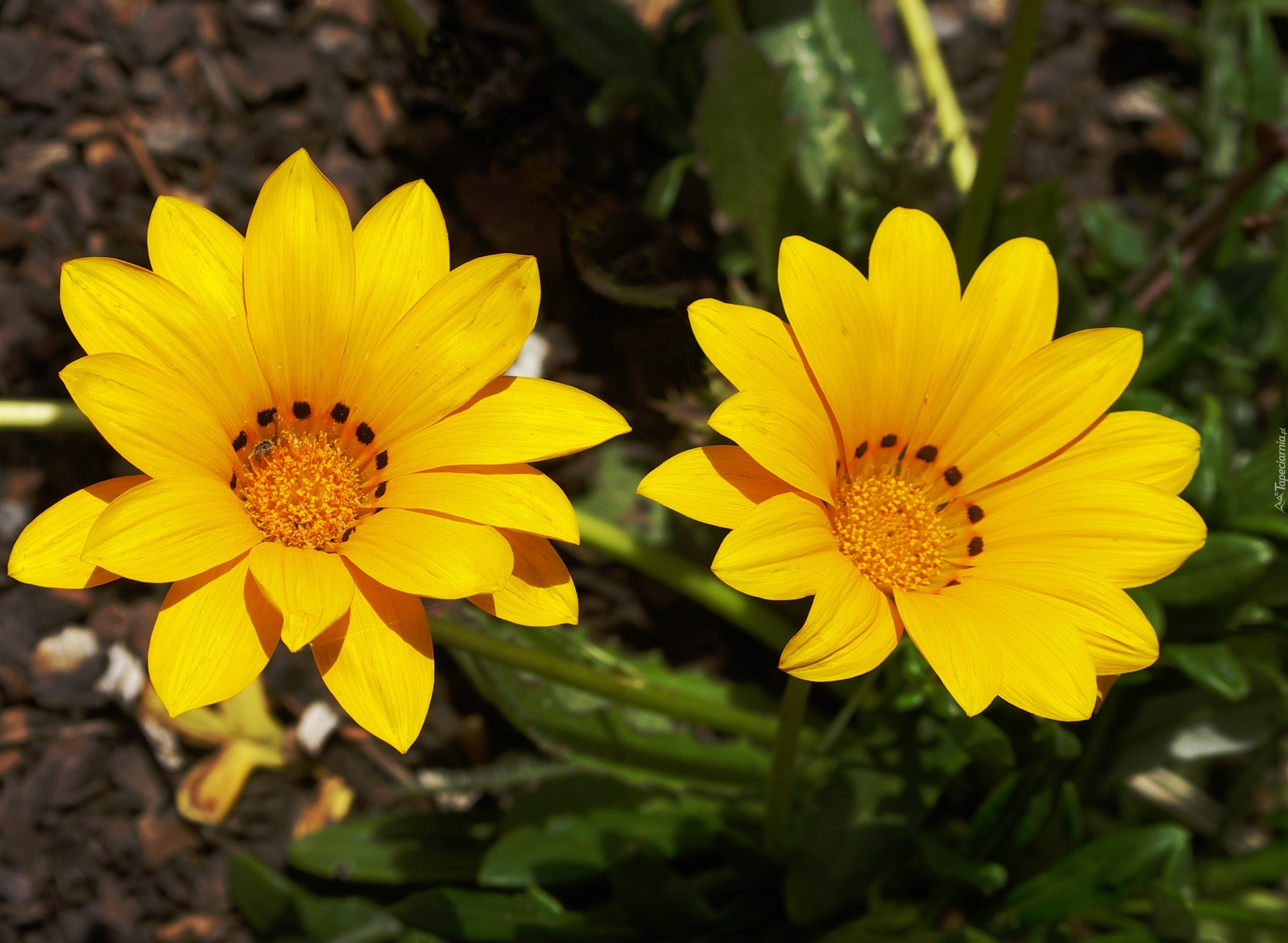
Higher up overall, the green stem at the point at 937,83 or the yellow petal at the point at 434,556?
the green stem at the point at 937,83

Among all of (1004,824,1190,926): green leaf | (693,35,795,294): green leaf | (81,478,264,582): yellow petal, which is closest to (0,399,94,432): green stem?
(81,478,264,582): yellow petal

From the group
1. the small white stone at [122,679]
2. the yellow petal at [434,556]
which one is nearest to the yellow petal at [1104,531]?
the yellow petal at [434,556]

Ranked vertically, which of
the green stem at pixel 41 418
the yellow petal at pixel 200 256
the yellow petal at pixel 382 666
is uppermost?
the yellow petal at pixel 200 256

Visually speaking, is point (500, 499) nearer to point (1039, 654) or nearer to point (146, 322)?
point (146, 322)

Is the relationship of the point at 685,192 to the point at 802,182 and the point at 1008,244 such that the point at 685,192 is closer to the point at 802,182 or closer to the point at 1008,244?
the point at 802,182

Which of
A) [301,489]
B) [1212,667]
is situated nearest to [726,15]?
[301,489]

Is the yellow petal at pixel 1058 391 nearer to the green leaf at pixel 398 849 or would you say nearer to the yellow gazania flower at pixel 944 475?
the yellow gazania flower at pixel 944 475
